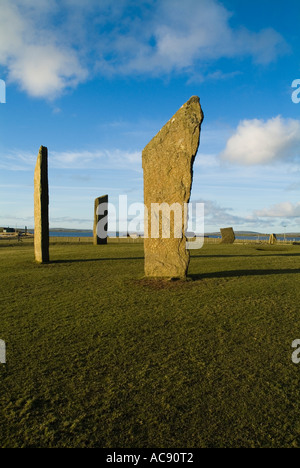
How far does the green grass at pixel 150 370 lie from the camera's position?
2531 mm

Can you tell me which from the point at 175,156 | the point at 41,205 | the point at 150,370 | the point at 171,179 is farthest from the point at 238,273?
the point at 41,205

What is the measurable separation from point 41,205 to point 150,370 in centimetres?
943

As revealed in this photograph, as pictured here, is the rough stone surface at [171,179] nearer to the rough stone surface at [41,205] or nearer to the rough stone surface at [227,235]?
the rough stone surface at [41,205]

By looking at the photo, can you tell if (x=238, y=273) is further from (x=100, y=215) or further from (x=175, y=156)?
(x=100, y=215)

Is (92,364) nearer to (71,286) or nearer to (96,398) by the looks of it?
(96,398)

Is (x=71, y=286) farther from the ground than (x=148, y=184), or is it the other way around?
(x=148, y=184)

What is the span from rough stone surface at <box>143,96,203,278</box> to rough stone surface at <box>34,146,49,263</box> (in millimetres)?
4728

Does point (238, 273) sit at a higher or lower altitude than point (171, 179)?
lower

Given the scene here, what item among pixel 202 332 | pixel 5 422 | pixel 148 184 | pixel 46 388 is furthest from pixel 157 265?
pixel 5 422

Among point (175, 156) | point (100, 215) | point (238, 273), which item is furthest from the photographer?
point (100, 215)

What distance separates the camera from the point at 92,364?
142 inches

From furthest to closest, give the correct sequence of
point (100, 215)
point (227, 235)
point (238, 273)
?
point (227, 235), point (100, 215), point (238, 273)

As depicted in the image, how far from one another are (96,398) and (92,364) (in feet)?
2.26

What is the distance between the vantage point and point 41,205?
11.6 metres
